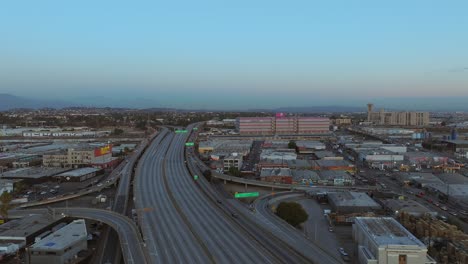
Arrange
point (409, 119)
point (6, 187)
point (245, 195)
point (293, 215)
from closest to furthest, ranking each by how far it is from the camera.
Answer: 1. point (293, 215)
2. point (6, 187)
3. point (245, 195)
4. point (409, 119)

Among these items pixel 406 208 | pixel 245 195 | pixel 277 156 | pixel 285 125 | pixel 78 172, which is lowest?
pixel 245 195

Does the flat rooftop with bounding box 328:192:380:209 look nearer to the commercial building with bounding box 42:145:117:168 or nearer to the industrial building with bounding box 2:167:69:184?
the industrial building with bounding box 2:167:69:184

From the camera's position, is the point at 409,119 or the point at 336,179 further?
the point at 409,119

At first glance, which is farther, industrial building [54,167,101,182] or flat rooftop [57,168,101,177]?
flat rooftop [57,168,101,177]

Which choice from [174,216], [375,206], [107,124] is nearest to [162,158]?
[174,216]

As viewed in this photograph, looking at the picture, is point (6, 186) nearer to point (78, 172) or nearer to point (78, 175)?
point (78, 175)

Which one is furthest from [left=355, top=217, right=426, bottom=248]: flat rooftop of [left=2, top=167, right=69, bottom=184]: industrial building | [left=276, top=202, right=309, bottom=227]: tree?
[left=2, top=167, right=69, bottom=184]: industrial building

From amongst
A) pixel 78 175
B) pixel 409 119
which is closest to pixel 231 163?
pixel 78 175
